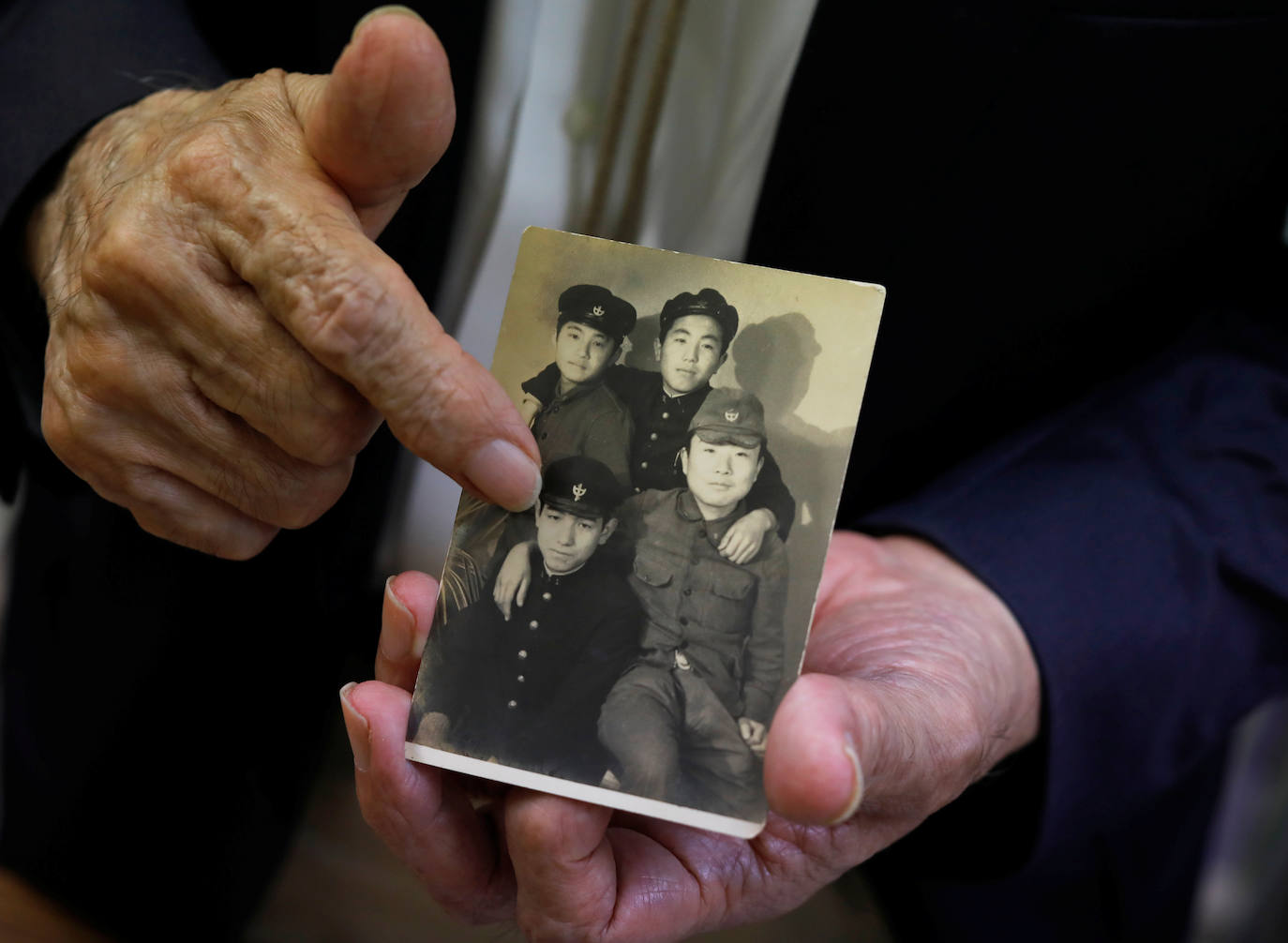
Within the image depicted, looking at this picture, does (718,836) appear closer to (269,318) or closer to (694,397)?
(694,397)

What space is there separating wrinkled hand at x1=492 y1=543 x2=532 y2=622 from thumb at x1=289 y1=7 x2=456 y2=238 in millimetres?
279

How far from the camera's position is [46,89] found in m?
0.82

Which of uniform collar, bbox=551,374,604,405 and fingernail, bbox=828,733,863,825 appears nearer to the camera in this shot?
fingernail, bbox=828,733,863,825

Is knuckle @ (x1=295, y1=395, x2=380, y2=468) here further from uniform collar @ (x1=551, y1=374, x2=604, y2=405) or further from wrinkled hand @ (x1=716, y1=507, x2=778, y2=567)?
wrinkled hand @ (x1=716, y1=507, x2=778, y2=567)

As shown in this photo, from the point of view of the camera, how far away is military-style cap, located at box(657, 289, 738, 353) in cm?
70

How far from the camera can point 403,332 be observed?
0.56 meters

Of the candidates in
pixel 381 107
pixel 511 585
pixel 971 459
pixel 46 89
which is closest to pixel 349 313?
pixel 381 107

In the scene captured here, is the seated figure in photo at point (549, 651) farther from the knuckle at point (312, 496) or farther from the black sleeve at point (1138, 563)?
the black sleeve at point (1138, 563)

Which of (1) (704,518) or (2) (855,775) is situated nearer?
(2) (855,775)

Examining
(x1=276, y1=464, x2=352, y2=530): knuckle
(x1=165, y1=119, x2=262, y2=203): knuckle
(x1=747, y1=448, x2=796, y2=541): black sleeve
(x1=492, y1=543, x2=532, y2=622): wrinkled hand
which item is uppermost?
(x1=165, y1=119, x2=262, y2=203): knuckle

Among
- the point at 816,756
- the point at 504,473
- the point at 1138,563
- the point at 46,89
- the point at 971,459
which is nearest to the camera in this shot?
the point at 816,756

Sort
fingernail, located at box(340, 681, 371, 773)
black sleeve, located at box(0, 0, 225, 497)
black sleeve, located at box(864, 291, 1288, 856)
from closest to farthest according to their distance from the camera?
fingernail, located at box(340, 681, 371, 773) < black sleeve, located at box(0, 0, 225, 497) < black sleeve, located at box(864, 291, 1288, 856)

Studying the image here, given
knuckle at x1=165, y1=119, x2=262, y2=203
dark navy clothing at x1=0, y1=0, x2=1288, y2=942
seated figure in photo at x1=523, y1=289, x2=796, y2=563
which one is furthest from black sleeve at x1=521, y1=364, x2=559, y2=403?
dark navy clothing at x1=0, y1=0, x2=1288, y2=942

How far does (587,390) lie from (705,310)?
11cm
